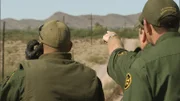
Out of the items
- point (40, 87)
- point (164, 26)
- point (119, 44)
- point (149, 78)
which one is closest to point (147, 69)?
point (149, 78)

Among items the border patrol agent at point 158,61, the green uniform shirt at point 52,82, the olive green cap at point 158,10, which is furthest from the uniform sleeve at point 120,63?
the green uniform shirt at point 52,82

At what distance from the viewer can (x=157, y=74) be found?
3.04m

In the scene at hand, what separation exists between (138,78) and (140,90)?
3.0 inches

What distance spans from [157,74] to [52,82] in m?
1.32

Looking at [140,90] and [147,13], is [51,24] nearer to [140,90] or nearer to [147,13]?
[147,13]

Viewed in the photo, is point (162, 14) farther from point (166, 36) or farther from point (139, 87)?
point (139, 87)

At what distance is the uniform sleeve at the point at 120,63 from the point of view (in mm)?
3589

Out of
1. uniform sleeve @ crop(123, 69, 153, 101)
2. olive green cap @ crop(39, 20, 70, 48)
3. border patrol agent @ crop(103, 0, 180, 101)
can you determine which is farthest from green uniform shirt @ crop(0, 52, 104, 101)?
uniform sleeve @ crop(123, 69, 153, 101)

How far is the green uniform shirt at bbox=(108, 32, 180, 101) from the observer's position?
299cm

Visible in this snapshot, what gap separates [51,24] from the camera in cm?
429

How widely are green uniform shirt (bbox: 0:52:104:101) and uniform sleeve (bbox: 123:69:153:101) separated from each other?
3.84ft

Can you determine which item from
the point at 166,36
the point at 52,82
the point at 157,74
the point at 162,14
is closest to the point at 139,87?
the point at 157,74

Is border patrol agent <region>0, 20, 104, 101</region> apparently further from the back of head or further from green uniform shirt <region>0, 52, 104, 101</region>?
the back of head

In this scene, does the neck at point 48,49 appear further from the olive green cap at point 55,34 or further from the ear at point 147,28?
the ear at point 147,28
